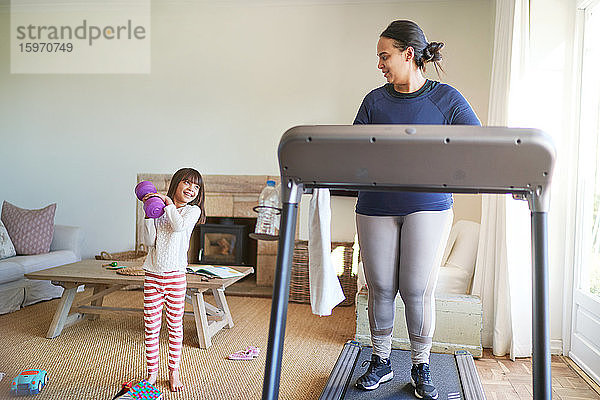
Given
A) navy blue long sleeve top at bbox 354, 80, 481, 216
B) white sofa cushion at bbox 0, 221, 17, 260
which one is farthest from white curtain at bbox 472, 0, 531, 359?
white sofa cushion at bbox 0, 221, 17, 260

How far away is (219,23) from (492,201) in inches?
121

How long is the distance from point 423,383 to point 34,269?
125 inches

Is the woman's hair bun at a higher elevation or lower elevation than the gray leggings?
higher

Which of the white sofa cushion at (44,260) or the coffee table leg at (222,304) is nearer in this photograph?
the coffee table leg at (222,304)

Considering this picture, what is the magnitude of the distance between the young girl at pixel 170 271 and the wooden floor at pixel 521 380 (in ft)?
4.83

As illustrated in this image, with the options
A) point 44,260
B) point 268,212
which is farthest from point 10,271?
point 268,212

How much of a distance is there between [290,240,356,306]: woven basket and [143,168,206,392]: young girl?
2.14 meters

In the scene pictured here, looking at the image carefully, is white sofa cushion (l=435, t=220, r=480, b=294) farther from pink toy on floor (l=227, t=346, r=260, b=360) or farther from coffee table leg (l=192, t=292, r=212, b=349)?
coffee table leg (l=192, t=292, r=212, b=349)

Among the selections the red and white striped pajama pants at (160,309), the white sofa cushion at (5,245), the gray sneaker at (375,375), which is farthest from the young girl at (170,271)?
the white sofa cushion at (5,245)

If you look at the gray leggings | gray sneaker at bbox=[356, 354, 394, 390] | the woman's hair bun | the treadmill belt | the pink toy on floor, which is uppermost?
the woman's hair bun

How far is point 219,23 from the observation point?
17.1ft

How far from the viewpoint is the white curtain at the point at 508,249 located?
320 cm

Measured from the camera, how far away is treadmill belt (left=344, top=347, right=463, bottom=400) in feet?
7.33

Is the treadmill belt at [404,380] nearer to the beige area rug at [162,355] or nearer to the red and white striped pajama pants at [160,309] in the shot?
the beige area rug at [162,355]
